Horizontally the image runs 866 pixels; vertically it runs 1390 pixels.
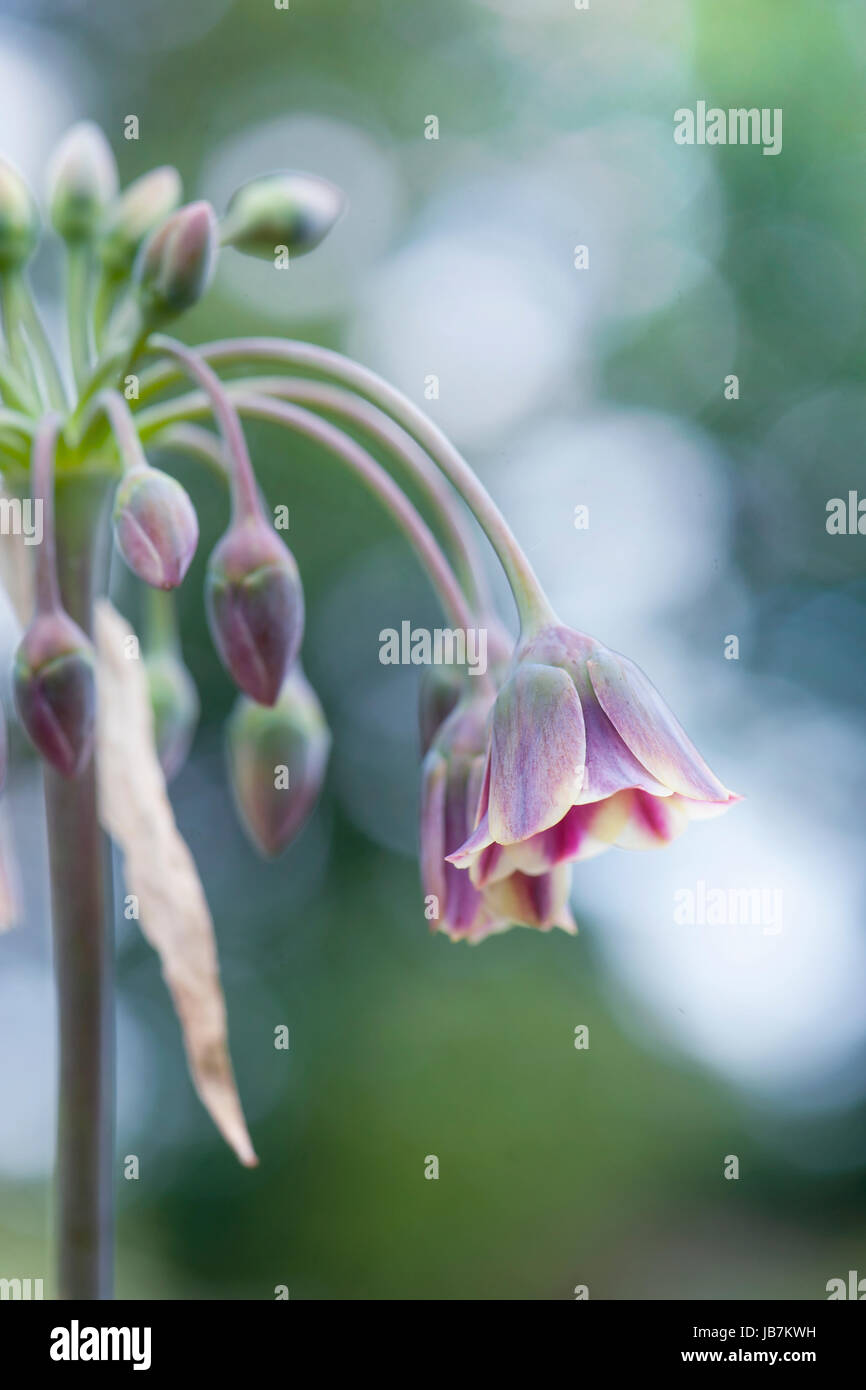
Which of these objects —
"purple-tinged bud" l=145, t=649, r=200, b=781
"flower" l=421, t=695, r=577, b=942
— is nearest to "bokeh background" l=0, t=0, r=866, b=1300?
"purple-tinged bud" l=145, t=649, r=200, b=781

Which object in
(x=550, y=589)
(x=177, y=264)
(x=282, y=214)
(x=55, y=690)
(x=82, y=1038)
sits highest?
(x=550, y=589)

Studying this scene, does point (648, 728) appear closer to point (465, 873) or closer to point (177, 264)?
point (465, 873)

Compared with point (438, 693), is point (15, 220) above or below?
above

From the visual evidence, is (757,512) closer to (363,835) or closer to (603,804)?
(363,835)

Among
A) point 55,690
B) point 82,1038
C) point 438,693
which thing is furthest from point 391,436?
point 82,1038

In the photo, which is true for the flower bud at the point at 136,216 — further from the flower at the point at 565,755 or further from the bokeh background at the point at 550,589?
the bokeh background at the point at 550,589
